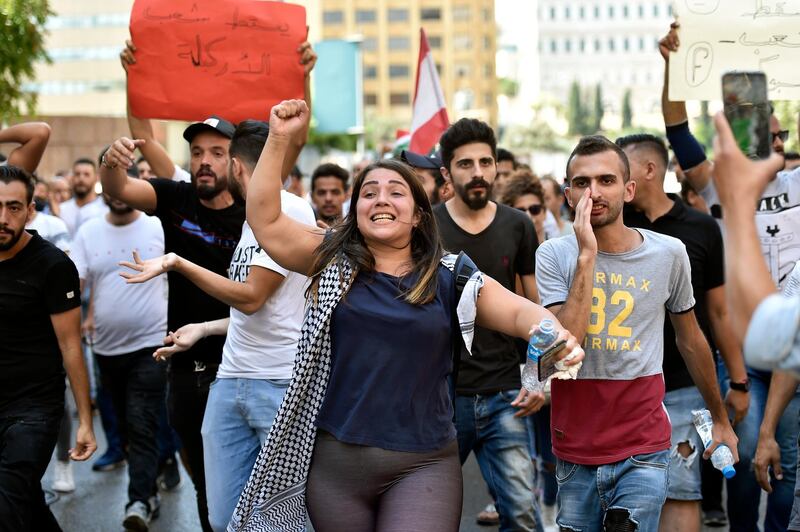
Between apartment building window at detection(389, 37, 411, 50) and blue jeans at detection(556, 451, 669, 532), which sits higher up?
apartment building window at detection(389, 37, 411, 50)

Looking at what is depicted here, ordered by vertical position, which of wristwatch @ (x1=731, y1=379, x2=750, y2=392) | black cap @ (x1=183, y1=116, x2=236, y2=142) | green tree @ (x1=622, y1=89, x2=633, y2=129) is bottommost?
wristwatch @ (x1=731, y1=379, x2=750, y2=392)

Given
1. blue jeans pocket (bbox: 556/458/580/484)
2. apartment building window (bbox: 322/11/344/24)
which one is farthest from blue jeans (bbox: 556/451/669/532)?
apartment building window (bbox: 322/11/344/24)

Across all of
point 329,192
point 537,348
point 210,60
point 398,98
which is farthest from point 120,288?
point 398,98

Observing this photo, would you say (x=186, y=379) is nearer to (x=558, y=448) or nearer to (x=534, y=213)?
(x=558, y=448)

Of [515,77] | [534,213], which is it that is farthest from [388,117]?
[534,213]

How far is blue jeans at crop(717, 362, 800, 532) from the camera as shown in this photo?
19.1 ft

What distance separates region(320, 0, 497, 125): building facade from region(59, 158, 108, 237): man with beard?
369 ft

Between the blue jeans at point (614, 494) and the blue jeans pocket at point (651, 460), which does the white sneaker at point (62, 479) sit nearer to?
the blue jeans at point (614, 494)

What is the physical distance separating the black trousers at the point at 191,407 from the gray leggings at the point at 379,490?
170 centimetres

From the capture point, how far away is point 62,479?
8.32 m

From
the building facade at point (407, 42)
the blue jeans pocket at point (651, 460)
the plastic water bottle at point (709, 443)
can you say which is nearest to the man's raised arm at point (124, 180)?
the blue jeans pocket at point (651, 460)

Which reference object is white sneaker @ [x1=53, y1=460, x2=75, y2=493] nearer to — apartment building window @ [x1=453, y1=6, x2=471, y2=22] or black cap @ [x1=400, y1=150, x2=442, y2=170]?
black cap @ [x1=400, y1=150, x2=442, y2=170]

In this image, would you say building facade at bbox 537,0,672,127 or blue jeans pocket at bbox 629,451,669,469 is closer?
blue jeans pocket at bbox 629,451,669,469

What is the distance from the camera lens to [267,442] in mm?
4199
